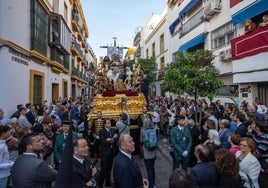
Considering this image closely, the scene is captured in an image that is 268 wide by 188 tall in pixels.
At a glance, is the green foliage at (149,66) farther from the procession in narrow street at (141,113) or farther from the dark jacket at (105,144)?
the dark jacket at (105,144)

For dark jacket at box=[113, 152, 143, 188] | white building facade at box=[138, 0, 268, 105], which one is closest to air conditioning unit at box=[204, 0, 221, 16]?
white building facade at box=[138, 0, 268, 105]

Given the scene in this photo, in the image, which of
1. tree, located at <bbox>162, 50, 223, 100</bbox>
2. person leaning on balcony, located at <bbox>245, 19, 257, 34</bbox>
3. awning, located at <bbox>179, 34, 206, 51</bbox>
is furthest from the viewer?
awning, located at <bbox>179, 34, 206, 51</bbox>

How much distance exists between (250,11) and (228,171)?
32.7ft

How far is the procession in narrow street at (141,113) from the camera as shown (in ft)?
10.8

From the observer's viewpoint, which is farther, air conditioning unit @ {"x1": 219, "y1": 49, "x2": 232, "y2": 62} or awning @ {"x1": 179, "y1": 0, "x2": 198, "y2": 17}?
awning @ {"x1": 179, "y1": 0, "x2": 198, "y2": 17}

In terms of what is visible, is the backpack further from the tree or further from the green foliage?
the green foliage

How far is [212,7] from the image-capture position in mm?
15203

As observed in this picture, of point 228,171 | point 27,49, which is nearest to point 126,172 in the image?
point 228,171

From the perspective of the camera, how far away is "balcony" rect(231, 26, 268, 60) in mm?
10266

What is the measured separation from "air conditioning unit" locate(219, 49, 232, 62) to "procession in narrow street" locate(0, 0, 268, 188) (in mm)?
56

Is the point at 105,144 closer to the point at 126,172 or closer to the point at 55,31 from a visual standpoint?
the point at 126,172

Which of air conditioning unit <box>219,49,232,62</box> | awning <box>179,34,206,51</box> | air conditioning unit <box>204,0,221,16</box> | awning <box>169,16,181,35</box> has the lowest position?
air conditioning unit <box>219,49,232,62</box>

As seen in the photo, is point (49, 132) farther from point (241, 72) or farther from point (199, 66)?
point (241, 72)

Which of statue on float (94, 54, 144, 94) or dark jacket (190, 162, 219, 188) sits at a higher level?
statue on float (94, 54, 144, 94)
